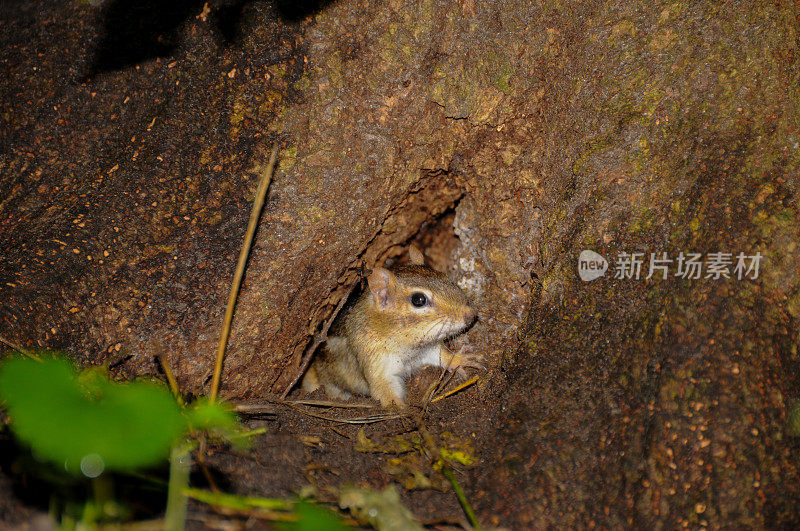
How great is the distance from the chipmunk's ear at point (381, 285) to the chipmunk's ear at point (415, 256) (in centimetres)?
55

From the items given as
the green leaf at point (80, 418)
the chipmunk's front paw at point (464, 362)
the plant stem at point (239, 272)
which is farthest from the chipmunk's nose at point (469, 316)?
the green leaf at point (80, 418)

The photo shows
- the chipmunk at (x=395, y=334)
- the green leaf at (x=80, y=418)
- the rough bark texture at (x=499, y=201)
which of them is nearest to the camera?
the green leaf at (x=80, y=418)

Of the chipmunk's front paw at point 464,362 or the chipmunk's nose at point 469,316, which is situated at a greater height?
the chipmunk's nose at point 469,316

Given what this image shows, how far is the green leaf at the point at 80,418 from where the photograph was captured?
1442 millimetres

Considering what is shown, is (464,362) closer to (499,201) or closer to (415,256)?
(415,256)

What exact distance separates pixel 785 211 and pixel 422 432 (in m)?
2.20

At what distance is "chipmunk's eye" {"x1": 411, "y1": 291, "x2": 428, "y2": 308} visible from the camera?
3981 millimetres

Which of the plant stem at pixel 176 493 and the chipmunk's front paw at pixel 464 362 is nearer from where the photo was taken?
the plant stem at pixel 176 493

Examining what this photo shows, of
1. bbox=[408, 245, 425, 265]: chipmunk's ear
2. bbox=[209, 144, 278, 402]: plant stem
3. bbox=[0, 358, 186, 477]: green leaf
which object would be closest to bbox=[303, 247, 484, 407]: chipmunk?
bbox=[408, 245, 425, 265]: chipmunk's ear

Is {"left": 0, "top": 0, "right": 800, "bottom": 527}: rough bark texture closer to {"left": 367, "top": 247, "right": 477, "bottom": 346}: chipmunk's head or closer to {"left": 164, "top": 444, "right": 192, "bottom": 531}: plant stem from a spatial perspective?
{"left": 367, "top": 247, "right": 477, "bottom": 346}: chipmunk's head

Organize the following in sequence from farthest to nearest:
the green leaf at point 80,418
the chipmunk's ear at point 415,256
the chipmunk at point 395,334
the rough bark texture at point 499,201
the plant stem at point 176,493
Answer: the chipmunk's ear at point 415,256, the chipmunk at point 395,334, the rough bark texture at point 499,201, the plant stem at point 176,493, the green leaf at point 80,418

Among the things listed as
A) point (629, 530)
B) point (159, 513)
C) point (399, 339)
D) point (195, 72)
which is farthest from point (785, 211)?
point (195, 72)

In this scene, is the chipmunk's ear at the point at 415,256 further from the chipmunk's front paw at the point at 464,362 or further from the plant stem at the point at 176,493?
the plant stem at the point at 176,493

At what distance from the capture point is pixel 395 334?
4098 mm
